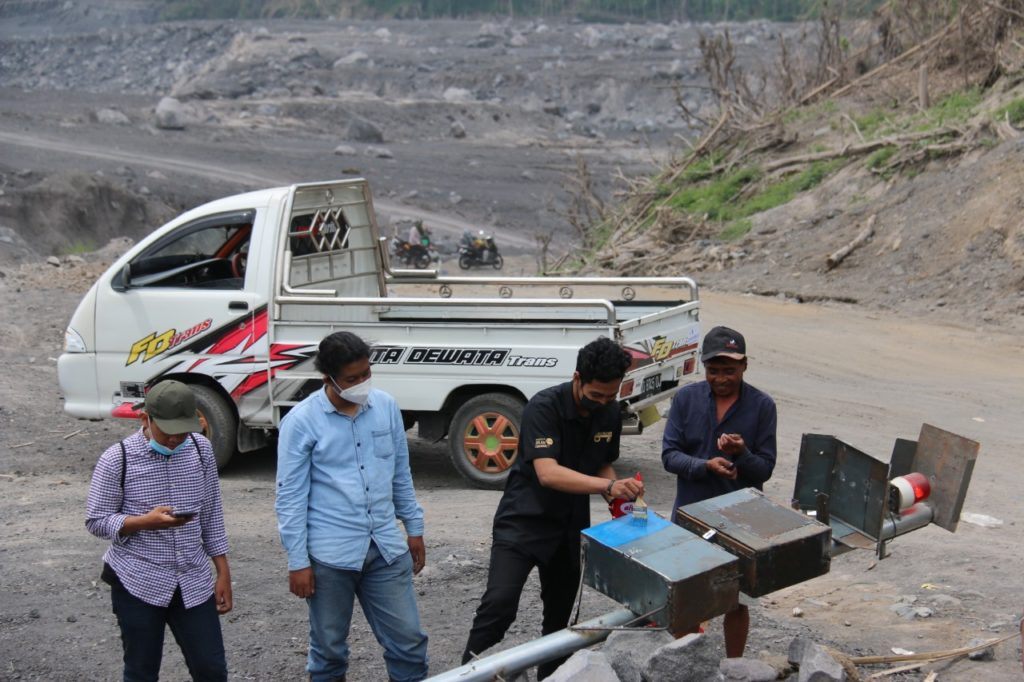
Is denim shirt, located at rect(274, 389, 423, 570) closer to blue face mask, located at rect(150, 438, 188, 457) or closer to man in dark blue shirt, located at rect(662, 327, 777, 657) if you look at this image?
blue face mask, located at rect(150, 438, 188, 457)

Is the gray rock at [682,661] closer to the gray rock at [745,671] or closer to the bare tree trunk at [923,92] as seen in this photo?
the gray rock at [745,671]

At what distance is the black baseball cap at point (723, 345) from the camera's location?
17.0 feet

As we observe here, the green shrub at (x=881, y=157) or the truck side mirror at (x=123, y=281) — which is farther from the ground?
the green shrub at (x=881, y=157)

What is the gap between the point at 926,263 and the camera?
54.3ft

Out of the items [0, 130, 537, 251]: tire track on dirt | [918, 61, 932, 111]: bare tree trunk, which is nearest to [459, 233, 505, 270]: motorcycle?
[0, 130, 537, 251]: tire track on dirt

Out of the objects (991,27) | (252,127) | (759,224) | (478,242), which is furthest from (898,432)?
(252,127)

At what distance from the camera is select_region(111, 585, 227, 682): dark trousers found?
4.58 m

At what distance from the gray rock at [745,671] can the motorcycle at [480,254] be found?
69.6 ft

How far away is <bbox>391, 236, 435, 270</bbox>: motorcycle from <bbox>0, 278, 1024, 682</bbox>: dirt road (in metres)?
11.6

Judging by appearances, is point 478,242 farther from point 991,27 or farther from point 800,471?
point 800,471

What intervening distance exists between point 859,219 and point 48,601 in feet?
47.2

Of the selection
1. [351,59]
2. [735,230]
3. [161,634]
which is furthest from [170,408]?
[351,59]

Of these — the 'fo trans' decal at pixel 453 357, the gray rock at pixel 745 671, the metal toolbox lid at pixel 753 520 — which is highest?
the metal toolbox lid at pixel 753 520

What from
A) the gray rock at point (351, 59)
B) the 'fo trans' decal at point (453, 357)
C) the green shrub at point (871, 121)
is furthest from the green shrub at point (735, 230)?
the gray rock at point (351, 59)
